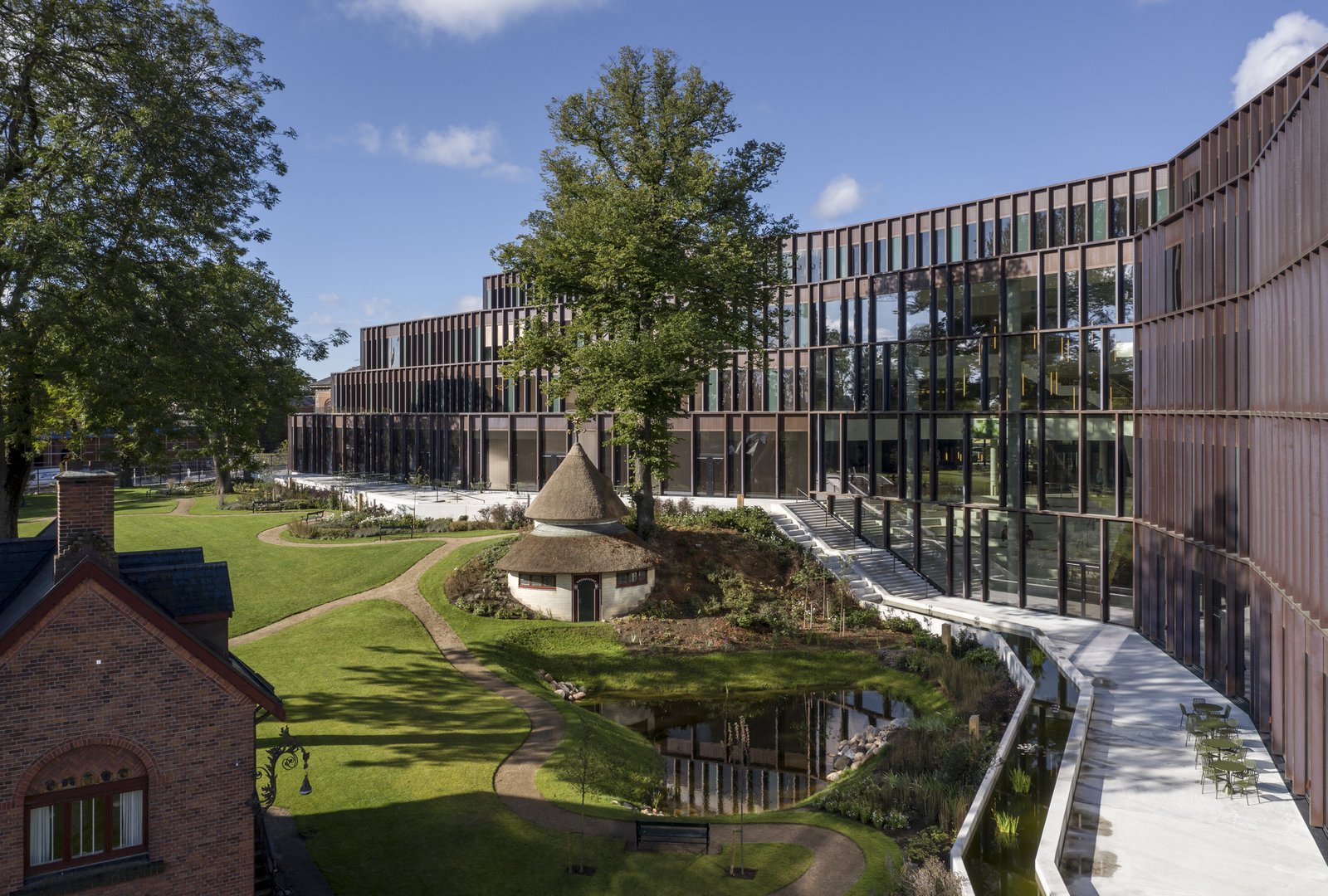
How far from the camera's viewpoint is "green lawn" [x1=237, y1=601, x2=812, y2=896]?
48.1 feet

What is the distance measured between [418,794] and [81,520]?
9294 mm

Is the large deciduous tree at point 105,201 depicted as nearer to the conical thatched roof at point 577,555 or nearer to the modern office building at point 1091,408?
the conical thatched roof at point 577,555

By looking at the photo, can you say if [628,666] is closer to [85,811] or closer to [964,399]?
[85,811]

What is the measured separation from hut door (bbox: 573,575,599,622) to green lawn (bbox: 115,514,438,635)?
820cm

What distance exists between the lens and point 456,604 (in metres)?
30.8

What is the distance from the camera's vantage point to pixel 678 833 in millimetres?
15984

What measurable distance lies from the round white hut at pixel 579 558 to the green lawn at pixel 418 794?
5.06m

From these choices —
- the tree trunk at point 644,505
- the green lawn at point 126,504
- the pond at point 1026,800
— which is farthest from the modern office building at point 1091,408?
the green lawn at point 126,504

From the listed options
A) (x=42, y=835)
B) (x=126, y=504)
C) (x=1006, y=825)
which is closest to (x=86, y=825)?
(x=42, y=835)

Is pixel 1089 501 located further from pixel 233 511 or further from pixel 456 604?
pixel 233 511

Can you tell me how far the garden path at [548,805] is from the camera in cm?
1498

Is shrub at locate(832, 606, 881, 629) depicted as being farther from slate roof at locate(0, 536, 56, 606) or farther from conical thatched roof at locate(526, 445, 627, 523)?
slate roof at locate(0, 536, 56, 606)

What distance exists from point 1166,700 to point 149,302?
2756 cm

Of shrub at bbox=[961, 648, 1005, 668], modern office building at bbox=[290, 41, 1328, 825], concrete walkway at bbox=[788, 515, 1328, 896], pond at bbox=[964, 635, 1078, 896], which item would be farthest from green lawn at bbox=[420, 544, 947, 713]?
modern office building at bbox=[290, 41, 1328, 825]
